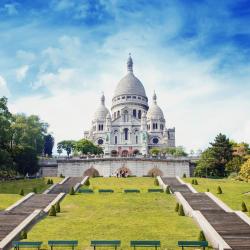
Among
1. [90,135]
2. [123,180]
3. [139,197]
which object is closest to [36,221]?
[139,197]

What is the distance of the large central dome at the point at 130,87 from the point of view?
131250 mm

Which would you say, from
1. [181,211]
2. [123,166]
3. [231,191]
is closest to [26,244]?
[181,211]

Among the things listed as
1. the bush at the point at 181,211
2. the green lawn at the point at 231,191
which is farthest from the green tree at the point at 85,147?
the bush at the point at 181,211

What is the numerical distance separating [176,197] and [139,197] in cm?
362

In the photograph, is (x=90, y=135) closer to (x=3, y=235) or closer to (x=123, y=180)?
(x=123, y=180)

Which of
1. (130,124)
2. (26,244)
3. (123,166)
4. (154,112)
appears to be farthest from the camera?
(154,112)

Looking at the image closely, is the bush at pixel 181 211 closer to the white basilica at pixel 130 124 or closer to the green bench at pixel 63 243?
the green bench at pixel 63 243

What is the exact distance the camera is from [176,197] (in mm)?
41906

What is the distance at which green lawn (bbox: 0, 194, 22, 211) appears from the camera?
3853cm

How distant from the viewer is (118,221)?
32.5 metres

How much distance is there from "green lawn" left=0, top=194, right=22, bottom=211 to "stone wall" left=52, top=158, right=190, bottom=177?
31.4 meters

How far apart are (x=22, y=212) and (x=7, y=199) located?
23.9 feet

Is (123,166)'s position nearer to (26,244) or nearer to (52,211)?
(52,211)

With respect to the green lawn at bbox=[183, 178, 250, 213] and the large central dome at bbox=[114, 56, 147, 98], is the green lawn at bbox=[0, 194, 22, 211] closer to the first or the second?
the green lawn at bbox=[183, 178, 250, 213]
